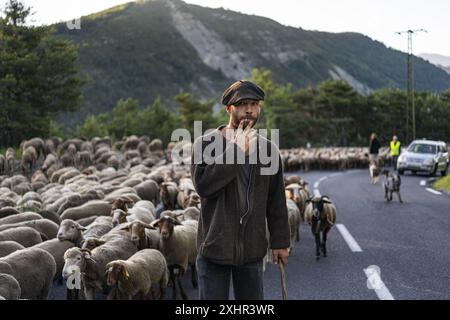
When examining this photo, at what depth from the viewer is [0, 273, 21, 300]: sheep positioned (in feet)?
20.8

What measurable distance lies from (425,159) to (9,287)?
2453 cm

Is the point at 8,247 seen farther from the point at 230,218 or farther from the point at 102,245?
the point at 230,218

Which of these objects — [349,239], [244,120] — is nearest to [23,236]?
[349,239]

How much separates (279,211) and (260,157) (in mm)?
441

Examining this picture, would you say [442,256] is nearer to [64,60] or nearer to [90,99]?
[64,60]

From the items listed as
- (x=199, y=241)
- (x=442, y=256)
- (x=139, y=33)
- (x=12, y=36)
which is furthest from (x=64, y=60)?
(x=139, y=33)

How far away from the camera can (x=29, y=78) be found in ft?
124

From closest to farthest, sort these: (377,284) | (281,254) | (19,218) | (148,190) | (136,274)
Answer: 1. (281,254)
2. (136,274)
3. (377,284)
4. (19,218)
5. (148,190)

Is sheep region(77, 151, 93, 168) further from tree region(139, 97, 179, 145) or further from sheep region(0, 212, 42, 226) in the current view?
tree region(139, 97, 179, 145)

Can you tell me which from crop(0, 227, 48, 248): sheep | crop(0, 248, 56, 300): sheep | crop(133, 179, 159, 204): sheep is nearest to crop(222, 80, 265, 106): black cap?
crop(0, 248, 56, 300): sheep

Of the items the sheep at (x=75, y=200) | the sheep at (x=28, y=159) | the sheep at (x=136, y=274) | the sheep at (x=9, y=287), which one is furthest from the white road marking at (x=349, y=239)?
the sheep at (x=28, y=159)

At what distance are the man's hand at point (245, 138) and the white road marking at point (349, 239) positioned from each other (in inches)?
280

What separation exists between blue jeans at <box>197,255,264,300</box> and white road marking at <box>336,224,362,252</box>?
22.4 ft

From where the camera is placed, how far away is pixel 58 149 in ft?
105
